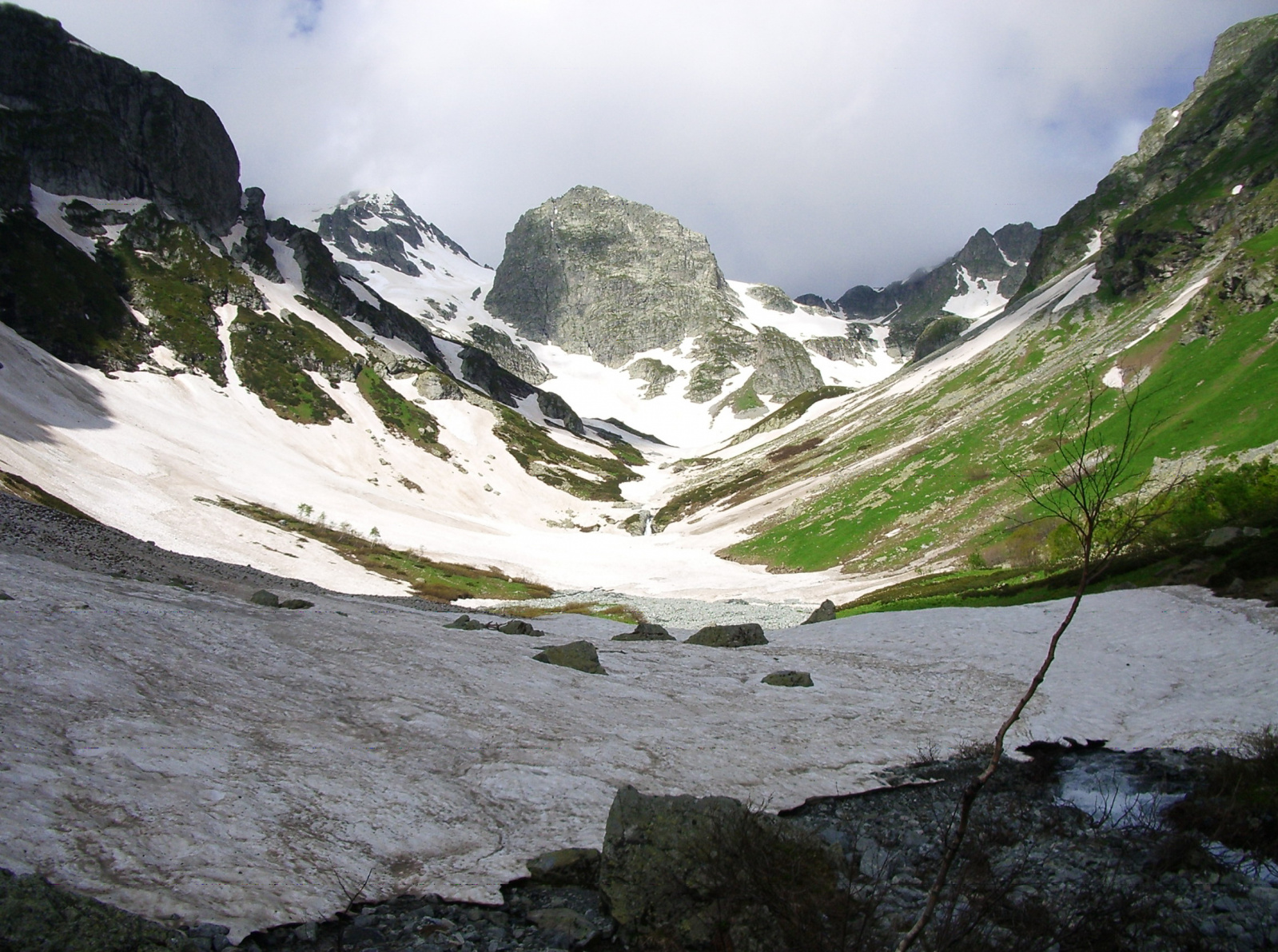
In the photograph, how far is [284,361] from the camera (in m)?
137

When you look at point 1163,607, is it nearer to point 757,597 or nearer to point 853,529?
point 757,597

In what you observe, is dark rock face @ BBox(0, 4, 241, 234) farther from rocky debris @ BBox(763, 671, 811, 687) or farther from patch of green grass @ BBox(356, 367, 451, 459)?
rocky debris @ BBox(763, 671, 811, 687)

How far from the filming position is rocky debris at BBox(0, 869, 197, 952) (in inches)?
231

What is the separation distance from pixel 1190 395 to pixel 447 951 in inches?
2912

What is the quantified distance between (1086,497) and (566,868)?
8.69 metres

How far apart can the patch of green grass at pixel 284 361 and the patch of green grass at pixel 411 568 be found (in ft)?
165

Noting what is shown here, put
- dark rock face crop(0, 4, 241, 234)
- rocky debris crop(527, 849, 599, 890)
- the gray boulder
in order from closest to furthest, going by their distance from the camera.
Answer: rocky debris crop(527, 849, 599, 890)
the gray boulder
dark rock face crop(0, 4, 241, 234)

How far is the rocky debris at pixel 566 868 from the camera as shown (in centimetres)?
991

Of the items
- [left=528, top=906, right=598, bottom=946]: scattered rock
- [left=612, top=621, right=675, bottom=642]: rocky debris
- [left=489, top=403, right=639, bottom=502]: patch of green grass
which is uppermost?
[left=489, top=403, right=639, bottom=502]: patch of green grass

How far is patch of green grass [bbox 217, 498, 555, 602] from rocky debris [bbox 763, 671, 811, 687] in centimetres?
4372

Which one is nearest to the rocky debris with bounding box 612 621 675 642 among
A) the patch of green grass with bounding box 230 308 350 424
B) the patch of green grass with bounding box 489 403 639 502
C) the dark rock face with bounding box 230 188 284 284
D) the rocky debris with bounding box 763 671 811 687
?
the rocky debris with bounding box 763 671 811 687

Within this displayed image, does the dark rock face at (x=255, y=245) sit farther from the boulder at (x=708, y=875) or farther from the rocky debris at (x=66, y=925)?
the boulder at (x=708, y=875)

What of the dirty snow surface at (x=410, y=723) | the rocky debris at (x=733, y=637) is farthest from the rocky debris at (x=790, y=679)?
the rocky debris at (x=733, y=637)

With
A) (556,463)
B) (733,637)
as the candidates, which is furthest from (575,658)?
(556,463)
